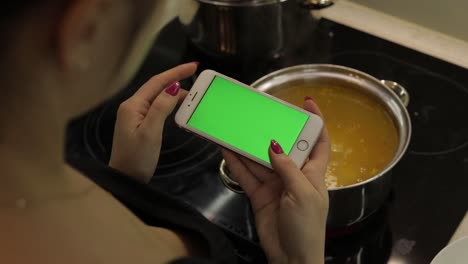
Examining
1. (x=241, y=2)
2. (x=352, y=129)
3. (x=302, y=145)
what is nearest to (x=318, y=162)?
(x=302, y=145)

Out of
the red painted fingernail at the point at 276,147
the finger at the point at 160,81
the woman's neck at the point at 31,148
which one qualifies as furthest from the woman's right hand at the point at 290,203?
the woman's neck at the point at 31,148

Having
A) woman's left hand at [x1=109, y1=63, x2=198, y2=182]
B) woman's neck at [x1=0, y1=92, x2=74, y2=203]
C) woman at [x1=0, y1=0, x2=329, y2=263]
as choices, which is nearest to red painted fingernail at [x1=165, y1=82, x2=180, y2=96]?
woman's left hand at [x1=109, y1=63, x2=198, y2=182]

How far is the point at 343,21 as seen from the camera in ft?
2.87

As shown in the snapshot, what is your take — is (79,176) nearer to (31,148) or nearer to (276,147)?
(31,148)

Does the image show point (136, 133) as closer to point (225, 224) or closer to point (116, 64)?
point (225, 224)

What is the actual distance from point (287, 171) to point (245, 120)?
100 mm

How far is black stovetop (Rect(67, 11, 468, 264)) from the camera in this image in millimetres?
615

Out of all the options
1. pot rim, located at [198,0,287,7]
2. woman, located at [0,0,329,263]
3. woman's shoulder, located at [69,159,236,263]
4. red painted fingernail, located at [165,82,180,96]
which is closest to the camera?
woman, located at [0,0,329,263]

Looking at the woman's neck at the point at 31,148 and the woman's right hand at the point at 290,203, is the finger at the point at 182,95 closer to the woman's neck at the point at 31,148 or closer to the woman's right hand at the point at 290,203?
the woman's right hand at the point at 290,203

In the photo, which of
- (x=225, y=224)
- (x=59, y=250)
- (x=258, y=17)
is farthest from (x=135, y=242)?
(x=258, y=17)

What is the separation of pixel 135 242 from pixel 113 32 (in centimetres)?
17

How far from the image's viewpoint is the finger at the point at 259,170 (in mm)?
547

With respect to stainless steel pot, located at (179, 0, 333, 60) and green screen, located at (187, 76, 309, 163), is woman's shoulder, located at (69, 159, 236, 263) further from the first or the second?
stainless steel pot, located at (179, 0, 333, 60)

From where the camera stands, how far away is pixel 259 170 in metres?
0.55
